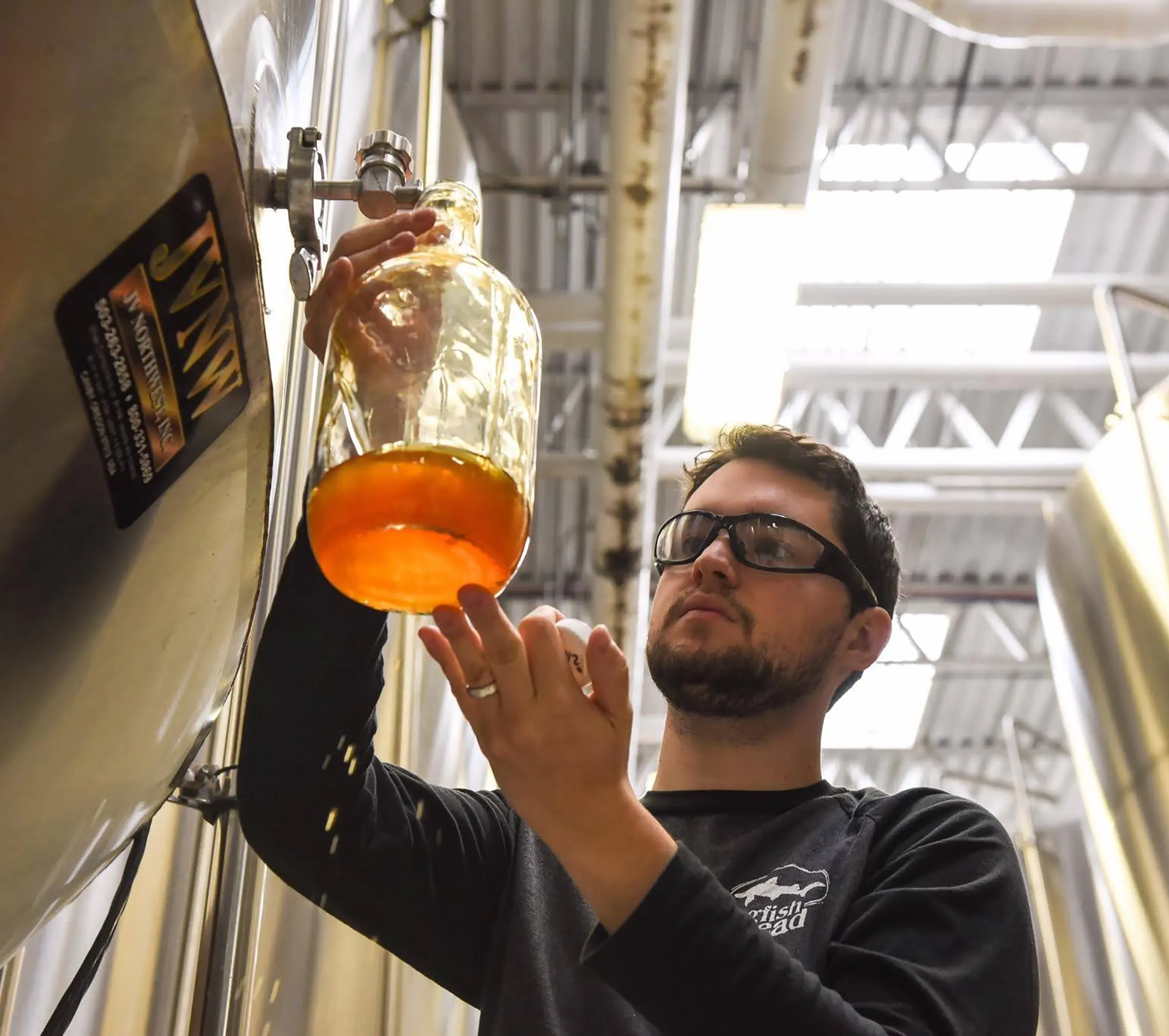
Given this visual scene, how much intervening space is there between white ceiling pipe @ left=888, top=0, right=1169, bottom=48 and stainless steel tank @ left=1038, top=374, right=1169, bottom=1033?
81 cm

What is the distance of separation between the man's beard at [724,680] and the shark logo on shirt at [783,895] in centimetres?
17

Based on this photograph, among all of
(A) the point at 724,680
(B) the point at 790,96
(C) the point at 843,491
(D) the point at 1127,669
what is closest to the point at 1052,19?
(B) the point at 790,96

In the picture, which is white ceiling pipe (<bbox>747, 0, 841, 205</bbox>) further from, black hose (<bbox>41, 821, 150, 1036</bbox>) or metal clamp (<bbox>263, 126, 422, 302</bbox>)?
black hose (<bbox>41, 821, 150, 1036</bbox>)

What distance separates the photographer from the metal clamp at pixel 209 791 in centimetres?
84

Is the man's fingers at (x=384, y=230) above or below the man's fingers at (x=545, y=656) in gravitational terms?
above

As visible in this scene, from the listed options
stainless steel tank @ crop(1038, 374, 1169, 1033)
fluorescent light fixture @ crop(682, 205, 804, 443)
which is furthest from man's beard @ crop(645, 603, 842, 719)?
fluorescent light fixture @ crop(682, 205, 804, 443)

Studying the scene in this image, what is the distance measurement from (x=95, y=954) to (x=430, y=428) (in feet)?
1.23

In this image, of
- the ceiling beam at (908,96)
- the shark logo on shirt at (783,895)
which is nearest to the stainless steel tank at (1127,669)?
the shark logo on shirt at (783,895)

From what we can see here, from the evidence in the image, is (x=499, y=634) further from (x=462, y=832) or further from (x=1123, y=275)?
(x=1123, y=275)

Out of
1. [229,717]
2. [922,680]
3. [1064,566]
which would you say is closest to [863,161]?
[1064,566]

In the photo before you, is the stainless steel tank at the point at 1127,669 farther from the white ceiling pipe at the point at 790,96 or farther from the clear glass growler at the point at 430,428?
the clear glass growler at the point at 430,428

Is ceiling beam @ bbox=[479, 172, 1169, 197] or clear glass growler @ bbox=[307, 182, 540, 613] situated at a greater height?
ceiling beam @ bbox=[479, 172, 1169, 197]

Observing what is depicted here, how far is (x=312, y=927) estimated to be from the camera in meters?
1.32

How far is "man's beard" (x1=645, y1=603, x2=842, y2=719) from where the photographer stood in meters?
1.09
